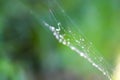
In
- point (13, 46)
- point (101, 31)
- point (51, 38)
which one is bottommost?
point (13, 46)

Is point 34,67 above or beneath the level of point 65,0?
beneath

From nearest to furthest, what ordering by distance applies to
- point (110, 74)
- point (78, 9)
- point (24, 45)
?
point (110, 74)
point (78, 9)
point (24, 45)

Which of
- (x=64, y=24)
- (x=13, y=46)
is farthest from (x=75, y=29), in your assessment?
(x=13, y=46)

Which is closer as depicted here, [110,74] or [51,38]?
[110,74]

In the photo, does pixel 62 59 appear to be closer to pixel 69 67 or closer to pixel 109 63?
pixel 69 67

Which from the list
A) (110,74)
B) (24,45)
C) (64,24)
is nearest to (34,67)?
(24,45)

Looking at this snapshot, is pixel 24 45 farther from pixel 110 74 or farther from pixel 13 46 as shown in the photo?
pixel 110 74

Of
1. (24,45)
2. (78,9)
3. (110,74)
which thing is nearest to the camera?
(110,74)
